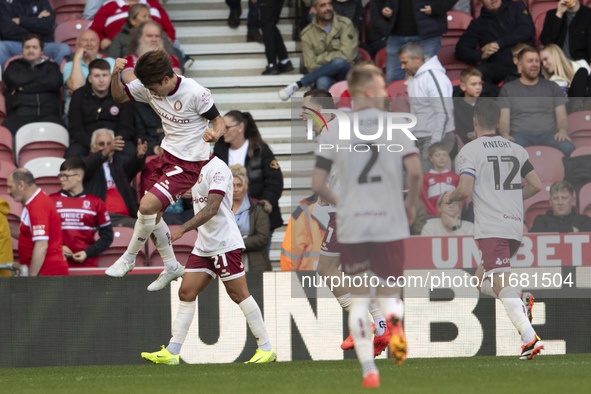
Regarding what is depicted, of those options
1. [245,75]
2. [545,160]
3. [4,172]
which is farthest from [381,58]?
[4,172]

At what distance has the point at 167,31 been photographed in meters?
12.8

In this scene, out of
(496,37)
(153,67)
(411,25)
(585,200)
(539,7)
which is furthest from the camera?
(539,7)

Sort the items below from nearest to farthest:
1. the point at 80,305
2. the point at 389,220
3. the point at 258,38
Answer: the point at 389,220 → the point at 80,305 → the point at 258,38

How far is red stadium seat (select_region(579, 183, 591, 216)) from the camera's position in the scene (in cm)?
960

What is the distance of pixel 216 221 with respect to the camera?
7.96 m

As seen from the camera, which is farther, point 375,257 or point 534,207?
point 534,207

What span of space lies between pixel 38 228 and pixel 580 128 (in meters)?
6.01

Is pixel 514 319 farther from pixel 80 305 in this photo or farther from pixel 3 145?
pixel 3 145

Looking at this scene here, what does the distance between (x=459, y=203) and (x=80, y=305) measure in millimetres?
3891

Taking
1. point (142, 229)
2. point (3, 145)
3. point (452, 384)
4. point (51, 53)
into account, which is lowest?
point (452, 384)

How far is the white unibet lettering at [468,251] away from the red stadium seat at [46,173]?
4866mm

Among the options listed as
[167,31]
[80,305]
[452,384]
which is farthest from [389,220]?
[167,31]

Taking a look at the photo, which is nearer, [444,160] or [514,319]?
[514,319]

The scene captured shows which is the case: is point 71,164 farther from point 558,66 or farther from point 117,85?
point 558,66
